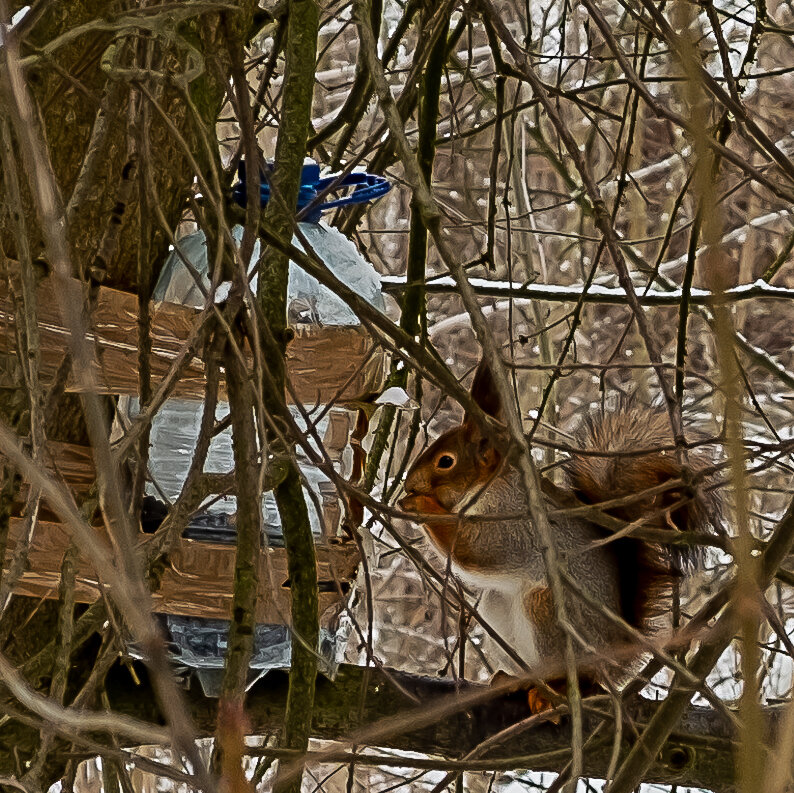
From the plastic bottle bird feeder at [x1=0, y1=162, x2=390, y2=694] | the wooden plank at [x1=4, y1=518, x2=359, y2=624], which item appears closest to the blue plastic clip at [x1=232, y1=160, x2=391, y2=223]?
the plastic bottle bird feeder at [x1=0, y1=162, x2=390, y2=694]

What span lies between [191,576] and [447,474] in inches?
20.0

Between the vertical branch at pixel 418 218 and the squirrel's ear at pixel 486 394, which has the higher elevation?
the vertical branch at pixel 418 218

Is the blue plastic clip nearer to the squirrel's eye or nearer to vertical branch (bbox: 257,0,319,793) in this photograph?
vertical branch (bbox: 257,0,319,793)

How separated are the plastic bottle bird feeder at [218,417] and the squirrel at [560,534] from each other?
0.77 ft

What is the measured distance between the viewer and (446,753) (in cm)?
143

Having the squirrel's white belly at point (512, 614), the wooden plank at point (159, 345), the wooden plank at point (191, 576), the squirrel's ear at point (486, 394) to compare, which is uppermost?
the wooden plank at point (159, 345)

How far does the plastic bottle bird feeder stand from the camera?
43.8 inches

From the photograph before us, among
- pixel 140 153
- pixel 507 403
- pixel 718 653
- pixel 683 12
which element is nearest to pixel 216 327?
pixel 140 153

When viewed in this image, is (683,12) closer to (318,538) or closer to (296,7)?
(296,7)

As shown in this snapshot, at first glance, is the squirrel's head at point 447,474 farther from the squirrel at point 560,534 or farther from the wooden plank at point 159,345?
the wooden plank at point 159,345

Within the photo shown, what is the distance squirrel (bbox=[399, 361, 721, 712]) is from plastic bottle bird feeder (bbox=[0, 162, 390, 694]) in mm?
236

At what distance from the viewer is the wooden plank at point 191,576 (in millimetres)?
1155

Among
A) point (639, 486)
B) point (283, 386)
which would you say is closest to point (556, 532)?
point (639, 486)

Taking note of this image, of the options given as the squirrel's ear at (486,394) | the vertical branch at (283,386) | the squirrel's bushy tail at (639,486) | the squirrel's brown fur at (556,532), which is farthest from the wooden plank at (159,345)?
the squirrel's bushy tail at (639,486)
